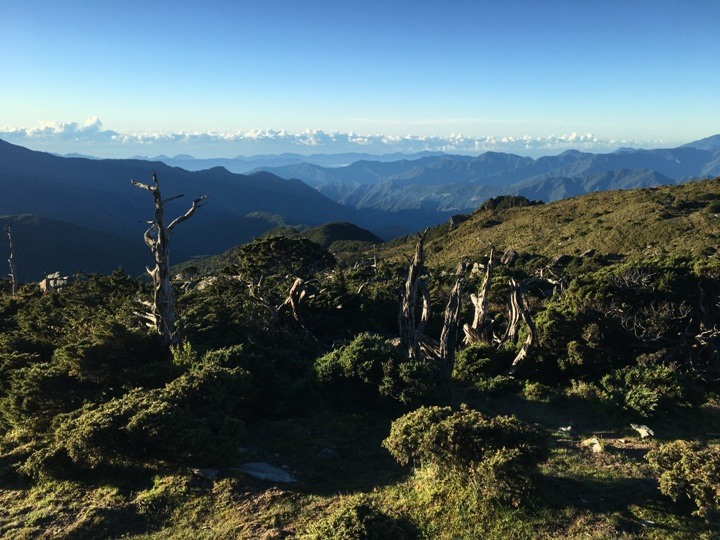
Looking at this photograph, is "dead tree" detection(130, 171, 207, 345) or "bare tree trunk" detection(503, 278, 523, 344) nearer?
"dead tree" detection(130, 171, 207, 345)

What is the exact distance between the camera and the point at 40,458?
1049cm

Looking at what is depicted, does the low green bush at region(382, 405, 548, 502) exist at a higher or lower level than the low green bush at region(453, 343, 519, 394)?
higher

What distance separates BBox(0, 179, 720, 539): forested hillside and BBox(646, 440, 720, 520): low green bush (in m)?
0.03

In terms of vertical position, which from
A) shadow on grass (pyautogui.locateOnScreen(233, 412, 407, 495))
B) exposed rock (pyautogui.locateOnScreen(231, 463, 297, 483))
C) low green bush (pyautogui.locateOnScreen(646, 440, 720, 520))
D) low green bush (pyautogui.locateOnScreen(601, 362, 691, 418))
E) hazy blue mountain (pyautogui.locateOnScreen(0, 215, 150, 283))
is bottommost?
hazy blue mountain (pyautogui.locateOnScreen(0, 215, 150, 283))

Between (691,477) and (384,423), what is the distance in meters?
7.70

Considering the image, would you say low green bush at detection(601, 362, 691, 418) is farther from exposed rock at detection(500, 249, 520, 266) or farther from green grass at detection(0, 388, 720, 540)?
exposed rock at detection(500, 249, 520, 266)

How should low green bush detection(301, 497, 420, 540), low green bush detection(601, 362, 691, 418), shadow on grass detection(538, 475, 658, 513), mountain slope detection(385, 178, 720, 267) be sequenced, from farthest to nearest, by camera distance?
mountain slope detection(385, 178, 720, 267), low green bush detection(601, 362, 691, 418), shadow on grass detection(538, 475, 658, 513), low green bush detection(301, 497, 420, 540)

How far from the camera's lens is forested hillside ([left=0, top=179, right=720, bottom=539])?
834 cm

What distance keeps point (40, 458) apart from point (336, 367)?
791cm

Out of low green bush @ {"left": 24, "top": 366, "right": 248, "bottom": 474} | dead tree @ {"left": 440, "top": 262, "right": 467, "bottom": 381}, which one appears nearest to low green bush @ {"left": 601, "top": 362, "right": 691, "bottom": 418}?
dead tree @ {"left": 440, "top": 262, "right": 467, "bottom": 381}

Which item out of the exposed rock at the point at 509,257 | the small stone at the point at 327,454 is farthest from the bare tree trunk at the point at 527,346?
the exposed rock at the point at 509,257

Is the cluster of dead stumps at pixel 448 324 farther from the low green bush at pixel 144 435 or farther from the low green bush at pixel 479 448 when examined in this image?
the low green bush at pixel 144 435

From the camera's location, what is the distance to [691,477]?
778 cm

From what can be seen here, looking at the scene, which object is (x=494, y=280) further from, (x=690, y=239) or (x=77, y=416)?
(x=690, y=239)
